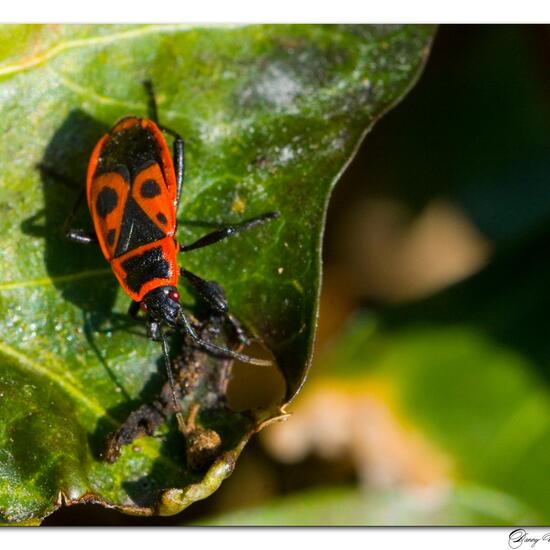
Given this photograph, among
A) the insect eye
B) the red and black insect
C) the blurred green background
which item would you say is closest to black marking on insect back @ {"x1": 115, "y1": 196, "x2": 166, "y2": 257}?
the red and black insect

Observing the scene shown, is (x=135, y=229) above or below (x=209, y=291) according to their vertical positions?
above

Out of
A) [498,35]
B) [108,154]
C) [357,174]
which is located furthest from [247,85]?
[498,35]

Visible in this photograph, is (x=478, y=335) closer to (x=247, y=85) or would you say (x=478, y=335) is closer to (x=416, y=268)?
(x=416, y=268)

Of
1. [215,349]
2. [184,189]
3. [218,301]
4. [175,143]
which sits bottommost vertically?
[215,349]

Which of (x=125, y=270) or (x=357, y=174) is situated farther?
(x=357, y=174)

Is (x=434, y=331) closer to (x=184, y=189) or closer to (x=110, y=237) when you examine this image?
(x=184, y=189)

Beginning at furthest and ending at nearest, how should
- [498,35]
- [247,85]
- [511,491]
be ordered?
[498,35]
[511,491]
[247,85]

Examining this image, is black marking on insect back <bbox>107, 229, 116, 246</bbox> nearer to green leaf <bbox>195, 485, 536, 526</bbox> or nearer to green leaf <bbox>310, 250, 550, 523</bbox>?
green leaf <bbox>195, 485, 536, 526</bbox>

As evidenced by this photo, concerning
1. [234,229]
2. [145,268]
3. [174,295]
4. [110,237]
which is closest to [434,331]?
[234,229]
